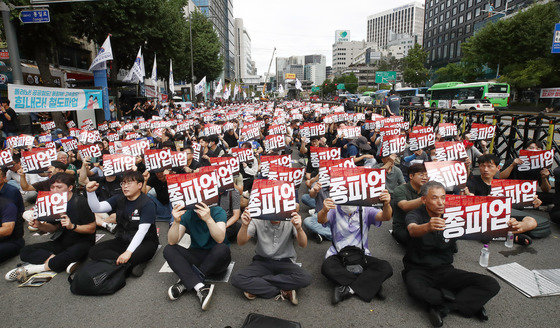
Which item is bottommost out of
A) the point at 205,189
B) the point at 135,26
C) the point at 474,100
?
the point at 205,189

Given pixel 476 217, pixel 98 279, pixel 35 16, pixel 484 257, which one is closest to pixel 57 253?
pixel 98 279

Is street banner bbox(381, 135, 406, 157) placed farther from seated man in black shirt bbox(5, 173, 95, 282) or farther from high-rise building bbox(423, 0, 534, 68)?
high-rise building bbox(423, 0, 534, 68)

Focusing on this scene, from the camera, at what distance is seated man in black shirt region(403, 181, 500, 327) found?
3561 mm

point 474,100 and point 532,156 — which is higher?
point 474,100

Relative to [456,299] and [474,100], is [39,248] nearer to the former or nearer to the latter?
[456,299]

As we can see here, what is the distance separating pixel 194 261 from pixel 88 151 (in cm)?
596

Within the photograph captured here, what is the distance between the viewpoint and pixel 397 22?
582 feet

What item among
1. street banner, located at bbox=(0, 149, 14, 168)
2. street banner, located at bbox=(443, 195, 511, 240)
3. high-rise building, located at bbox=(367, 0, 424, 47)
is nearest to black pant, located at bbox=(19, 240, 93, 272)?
street banner, located at bbox=(0, 149, 14, 168)

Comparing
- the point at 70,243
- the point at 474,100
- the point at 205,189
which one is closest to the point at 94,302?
the point at 70,243

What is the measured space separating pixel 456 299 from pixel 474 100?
32.1m

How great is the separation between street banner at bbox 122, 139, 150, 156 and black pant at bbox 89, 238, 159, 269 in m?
3.91

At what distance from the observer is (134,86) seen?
34.7 m

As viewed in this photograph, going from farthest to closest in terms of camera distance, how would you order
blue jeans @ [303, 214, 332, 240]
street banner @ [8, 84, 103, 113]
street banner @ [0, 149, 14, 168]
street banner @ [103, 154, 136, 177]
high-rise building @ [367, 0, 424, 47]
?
high-rise building @ [367, 0, 424, 47], street banner @ [8, 84, 103, 113], street banner @ [0, 149, 14, 168], street banner @ [103, 154, 136, 177], blue jeans @ [303, 214, 332, 240]

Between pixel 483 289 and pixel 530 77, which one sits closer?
pixel 483 289
